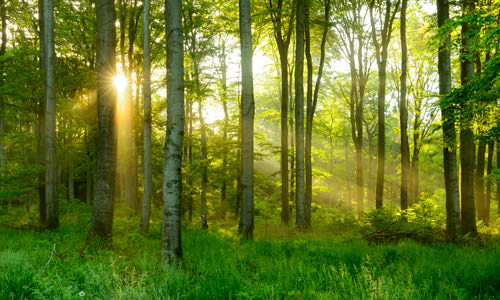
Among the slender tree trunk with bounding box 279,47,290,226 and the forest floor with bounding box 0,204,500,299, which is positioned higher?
the slender tree trunk with bounding box 279,47,290,226

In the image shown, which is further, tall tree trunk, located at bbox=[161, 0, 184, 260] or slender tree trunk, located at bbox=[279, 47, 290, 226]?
slender tree trunk, located at bbox=[279, 47, 290, 226]

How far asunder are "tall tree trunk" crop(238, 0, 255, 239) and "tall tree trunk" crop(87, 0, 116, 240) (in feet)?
12.1

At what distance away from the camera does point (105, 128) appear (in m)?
7.33

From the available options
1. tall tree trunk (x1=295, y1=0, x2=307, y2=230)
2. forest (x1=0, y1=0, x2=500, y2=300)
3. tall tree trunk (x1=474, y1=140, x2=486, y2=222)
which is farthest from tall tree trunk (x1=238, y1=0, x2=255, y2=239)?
tall tree trunk (x1=474, y1=140, x2=486, y2=222)

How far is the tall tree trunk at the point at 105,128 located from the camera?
7.20 metres

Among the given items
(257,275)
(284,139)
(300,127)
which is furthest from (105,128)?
(284,139)

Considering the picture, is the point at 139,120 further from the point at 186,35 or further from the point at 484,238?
the point at 484,238

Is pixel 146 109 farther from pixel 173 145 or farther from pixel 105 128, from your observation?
pixel 173 145

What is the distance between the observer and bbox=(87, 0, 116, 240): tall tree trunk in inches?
283

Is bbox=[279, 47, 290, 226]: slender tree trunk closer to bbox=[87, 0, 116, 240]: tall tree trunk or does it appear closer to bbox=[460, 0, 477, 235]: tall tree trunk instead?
bbox=[460, 0, 477, 235]: tall tree trunk

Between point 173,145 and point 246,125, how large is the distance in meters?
3.56

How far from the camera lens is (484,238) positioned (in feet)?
25.7

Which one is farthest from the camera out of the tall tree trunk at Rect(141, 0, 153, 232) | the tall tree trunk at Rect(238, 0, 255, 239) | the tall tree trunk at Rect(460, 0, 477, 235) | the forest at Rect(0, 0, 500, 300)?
the tall tree trunk at Rect(141, 0, 153, 232)

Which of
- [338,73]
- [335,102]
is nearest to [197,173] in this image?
[338,73]
